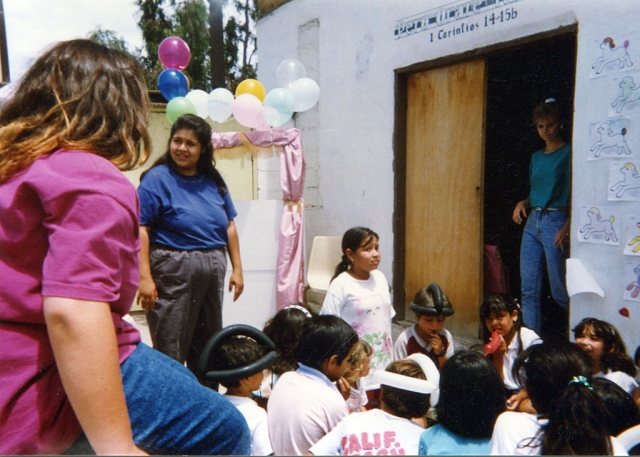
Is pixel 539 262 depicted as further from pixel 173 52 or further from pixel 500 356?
pixel 173 52

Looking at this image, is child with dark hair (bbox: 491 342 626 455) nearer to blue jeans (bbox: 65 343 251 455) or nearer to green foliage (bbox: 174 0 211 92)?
blue jeans (bbox: 65 343 251 455)

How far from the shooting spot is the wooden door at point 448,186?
14.6 feet

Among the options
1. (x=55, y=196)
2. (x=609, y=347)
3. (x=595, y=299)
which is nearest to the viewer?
(x=55, y=196)

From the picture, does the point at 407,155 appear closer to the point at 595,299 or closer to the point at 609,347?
the point at 595,299

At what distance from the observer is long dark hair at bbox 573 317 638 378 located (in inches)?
104

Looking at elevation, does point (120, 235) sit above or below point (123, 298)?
above

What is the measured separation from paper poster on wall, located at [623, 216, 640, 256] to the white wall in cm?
2

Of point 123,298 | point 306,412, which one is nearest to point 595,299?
point 306,412

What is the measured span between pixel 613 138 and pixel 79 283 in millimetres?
3375

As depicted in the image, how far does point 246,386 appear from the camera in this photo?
201 cm

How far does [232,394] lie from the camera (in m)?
2.03

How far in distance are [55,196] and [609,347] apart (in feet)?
9.15

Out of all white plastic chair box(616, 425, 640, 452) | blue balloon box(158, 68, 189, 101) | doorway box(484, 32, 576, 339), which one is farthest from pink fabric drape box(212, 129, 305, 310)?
white plastic chair box(616, 425, 640, 452)

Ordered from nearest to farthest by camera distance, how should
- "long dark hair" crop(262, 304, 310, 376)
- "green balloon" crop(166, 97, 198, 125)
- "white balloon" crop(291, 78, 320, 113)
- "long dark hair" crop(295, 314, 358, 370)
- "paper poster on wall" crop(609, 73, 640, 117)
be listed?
"long dark hair" crop(295, 314, 358, 370) < "long dark hair" crop(262, 304, 310, 376) < "paper poster on wall" crop(609, 73, 640, 117) < "green balloon" crop(166, 97, 198, 125) < "white balloon" crop(291, 78, 320, 113)
